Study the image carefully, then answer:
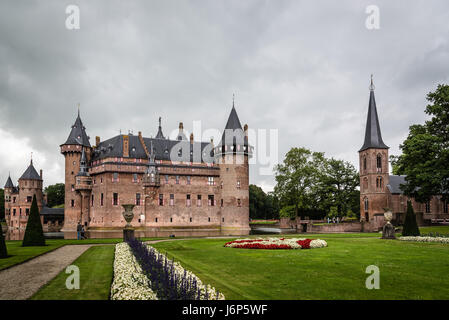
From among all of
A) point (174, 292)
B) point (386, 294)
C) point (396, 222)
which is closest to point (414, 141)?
point (396, 222)

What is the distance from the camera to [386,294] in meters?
9.51

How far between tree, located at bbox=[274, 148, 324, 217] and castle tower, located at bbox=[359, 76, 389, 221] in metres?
7.46

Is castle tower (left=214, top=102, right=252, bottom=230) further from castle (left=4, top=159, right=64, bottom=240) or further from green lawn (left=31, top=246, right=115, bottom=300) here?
castle (left=4, top=159, right=64, bottom=240)

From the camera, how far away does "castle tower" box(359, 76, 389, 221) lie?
5684 centimetres

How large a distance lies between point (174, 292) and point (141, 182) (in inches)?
1772

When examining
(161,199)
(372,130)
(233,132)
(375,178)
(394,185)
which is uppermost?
(372,130)

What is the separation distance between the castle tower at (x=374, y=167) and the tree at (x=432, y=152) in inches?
882

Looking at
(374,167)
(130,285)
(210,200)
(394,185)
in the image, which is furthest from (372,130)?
(130,285)

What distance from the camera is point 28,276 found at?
12703 millimetres

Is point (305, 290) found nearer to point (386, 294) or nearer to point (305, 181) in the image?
point (386, 294)

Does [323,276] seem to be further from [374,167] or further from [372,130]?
[372,130]

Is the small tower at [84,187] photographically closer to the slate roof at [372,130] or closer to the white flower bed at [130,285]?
the white flower bed at [130,285]

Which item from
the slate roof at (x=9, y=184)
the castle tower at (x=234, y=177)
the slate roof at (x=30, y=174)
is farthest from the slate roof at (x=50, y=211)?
the castle tower at (x=234, y=177)

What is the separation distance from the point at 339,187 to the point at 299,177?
9.93 meters
